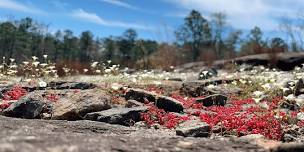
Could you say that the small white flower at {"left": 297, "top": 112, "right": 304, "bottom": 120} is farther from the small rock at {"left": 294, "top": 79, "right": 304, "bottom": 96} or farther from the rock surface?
the rock surface

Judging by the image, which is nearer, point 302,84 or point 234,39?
point 302,84

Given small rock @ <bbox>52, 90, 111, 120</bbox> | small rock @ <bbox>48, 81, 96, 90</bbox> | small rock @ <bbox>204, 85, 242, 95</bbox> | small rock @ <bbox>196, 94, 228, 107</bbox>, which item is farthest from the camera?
small rock @ <bbox>204, 85, 242, 95</bbox>

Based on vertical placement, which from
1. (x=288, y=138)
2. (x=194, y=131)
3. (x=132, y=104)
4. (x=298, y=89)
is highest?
(x=298, y=89)

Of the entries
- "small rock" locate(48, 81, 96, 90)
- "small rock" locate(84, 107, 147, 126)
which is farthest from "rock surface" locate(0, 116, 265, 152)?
"small rock" locate(48, 81, 96, 90)

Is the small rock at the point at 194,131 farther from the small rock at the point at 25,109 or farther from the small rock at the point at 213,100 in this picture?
the small rock at the point at 213,100

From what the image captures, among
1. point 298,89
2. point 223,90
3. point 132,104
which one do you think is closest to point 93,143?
point 132,104

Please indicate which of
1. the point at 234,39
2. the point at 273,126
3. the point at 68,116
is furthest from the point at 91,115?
the point at 234,39

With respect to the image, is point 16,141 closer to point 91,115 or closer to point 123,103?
point 91,115

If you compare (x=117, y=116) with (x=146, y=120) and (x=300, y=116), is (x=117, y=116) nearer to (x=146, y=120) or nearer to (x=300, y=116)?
(x=146, y=120)
